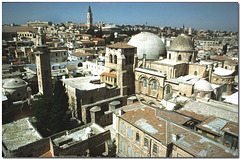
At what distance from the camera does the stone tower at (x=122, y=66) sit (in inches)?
792

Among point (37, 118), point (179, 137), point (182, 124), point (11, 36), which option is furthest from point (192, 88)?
point (11, 36)

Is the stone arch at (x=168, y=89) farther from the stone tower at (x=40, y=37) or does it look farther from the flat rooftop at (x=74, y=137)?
the stone tower at (x=40, y=37)

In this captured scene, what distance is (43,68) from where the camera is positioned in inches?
777

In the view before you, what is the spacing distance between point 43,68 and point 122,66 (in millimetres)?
9035

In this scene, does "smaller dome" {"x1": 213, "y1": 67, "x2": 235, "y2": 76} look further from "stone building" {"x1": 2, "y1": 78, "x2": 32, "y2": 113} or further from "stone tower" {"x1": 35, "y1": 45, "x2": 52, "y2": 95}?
"stone building" {"x1": 2, "y1": 78, "x2": 32, "y2": 113}

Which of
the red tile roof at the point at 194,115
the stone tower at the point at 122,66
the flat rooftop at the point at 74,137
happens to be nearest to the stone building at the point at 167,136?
the red tile roof at the point at 194,115

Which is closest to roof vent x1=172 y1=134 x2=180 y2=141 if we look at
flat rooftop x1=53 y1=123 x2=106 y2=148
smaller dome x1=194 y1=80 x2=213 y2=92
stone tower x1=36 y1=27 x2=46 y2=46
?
flat rooftop x1=53 y1=123 x2=106 y2=148

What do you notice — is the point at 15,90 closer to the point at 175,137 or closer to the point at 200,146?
the point at 175,137

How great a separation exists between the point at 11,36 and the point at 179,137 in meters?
63.2

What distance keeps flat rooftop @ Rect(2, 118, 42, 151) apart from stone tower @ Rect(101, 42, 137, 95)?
1032 cm

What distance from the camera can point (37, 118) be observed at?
14.4m

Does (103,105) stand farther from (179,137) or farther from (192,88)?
(179,137)

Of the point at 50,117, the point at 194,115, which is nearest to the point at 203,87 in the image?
the point at 194,115

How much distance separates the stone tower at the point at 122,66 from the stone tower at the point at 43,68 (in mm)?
6567
